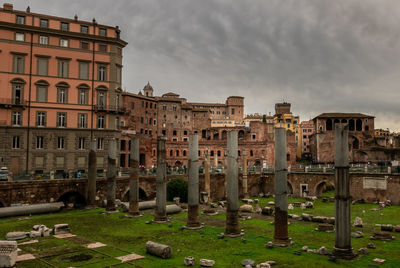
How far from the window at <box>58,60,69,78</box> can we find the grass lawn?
1528 cm

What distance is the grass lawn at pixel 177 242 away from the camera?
11.9 meters

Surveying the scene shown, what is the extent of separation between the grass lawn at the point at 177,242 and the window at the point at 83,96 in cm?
1401

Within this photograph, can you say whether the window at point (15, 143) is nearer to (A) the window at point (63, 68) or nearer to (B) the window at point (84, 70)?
(A) the window at point (63, 68)

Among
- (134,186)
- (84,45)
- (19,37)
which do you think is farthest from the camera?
(84,45)

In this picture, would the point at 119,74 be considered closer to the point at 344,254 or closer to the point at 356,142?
the point at 344,254

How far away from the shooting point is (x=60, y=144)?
1259 inches

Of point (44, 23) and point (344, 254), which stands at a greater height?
point (44, 23)

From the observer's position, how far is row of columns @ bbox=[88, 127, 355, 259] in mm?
12078

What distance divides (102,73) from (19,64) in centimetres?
721

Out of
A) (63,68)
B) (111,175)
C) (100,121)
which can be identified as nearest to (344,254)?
(111,175)

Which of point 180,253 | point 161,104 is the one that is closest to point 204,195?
point 180,253

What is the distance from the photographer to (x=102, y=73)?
112 ft

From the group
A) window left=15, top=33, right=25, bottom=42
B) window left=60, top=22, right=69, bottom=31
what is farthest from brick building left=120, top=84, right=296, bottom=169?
window left=15, top=33, right=25, bottom=42

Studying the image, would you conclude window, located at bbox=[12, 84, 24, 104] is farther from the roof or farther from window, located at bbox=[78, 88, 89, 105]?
the roof
